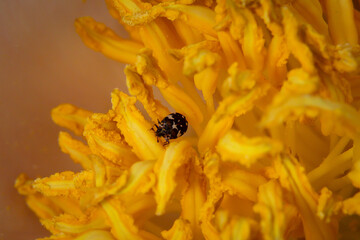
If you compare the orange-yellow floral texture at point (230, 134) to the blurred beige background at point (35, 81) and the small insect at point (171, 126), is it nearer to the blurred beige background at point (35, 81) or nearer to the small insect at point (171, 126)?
the small insect at point (171, 126)

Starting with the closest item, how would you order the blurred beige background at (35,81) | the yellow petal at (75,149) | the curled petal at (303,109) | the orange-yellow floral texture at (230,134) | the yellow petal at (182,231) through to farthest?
1. the curled petal at (303,109)
2. the orange-yellow floral texture at (230,134)
3. the yellow petal at (182,231)
4. the yellow petal at (75,149)
5. the blurred beige background at (35,81)

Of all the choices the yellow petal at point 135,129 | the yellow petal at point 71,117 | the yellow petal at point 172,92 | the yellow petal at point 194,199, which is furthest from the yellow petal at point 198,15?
the yellow petal at point 71,117

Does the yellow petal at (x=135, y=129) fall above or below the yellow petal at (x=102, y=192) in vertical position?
above

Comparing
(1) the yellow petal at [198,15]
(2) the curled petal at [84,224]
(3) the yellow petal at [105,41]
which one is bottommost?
(2) the curled petal at [84,224]

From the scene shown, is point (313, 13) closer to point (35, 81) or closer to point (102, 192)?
point (102, 192)

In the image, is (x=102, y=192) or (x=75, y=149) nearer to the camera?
(x=102, y=192)

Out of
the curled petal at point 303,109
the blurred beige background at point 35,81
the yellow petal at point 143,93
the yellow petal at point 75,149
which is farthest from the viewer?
the blurred beige background at point 35,81

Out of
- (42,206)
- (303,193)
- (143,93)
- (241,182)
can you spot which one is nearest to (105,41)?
(143,93)
